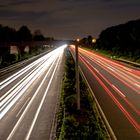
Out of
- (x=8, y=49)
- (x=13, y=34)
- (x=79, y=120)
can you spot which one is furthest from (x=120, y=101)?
(x=13, y=34)

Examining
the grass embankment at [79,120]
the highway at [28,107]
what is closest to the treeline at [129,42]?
the highway at [28,107]

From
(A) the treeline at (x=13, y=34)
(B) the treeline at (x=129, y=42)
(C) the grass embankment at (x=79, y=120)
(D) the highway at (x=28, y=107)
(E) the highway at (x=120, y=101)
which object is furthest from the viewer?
(A) the treeline at (x=13, y=34)

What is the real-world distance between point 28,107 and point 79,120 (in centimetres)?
880

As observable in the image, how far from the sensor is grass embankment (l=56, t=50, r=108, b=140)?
2220 cm

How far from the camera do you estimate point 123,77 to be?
5300 cm

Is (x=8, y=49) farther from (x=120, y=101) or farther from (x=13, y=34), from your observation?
(x=120, y=101)

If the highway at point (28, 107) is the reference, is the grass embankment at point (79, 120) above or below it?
above

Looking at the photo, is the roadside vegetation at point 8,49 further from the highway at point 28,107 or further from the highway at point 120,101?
the highway at point 120,101

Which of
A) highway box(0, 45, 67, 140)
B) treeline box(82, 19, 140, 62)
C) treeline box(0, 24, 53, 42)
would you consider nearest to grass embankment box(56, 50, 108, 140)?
highway box(0, 45, 67, 140)

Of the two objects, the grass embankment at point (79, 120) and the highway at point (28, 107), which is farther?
the highway at point (28, 107)

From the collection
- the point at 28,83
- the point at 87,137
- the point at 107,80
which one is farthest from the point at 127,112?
the point at 28,83

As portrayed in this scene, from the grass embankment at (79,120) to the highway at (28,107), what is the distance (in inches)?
42.9

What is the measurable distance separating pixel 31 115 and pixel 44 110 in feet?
7.05

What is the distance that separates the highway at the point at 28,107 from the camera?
25.6m
